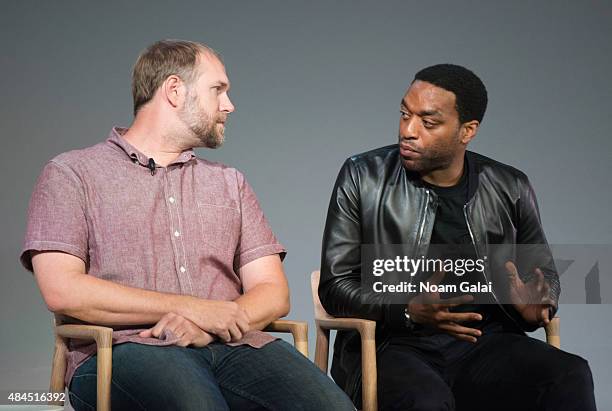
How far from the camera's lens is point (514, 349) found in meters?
3.28

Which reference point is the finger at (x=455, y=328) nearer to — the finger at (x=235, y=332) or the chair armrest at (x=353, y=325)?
the chair armrest at (x=353, y=325)

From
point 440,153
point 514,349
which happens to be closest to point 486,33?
point 440,153

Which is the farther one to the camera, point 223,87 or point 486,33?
point 486,33

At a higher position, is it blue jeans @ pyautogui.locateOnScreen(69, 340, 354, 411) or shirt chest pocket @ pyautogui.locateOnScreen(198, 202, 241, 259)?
shirt chest pocket @ pyautogui.locateOnScreen(198, 202, 241, 259)

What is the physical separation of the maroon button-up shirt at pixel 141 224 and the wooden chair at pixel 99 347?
5cm

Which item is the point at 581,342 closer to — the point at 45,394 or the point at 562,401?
the point at 562,401

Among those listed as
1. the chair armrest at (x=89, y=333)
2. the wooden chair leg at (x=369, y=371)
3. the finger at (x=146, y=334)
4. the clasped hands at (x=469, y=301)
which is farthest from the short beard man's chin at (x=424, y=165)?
the chair armrest at (x=89, y=333)

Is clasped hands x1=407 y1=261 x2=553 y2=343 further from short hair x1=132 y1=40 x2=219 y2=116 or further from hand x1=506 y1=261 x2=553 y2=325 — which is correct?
short hair x1=132 y1=40 x2=219 y2=116

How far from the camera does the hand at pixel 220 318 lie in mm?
2852

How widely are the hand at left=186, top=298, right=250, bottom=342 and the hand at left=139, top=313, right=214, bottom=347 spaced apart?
0.02m

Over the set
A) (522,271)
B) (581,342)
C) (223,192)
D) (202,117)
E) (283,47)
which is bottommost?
(581,342)

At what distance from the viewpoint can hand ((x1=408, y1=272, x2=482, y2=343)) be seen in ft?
10.4

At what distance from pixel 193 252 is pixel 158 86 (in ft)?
1.78

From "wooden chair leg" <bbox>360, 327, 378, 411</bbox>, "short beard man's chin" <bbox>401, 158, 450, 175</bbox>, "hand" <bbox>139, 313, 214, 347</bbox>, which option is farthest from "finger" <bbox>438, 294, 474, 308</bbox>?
"hand" <bbox>139, 313, 214, 347</bbox>
